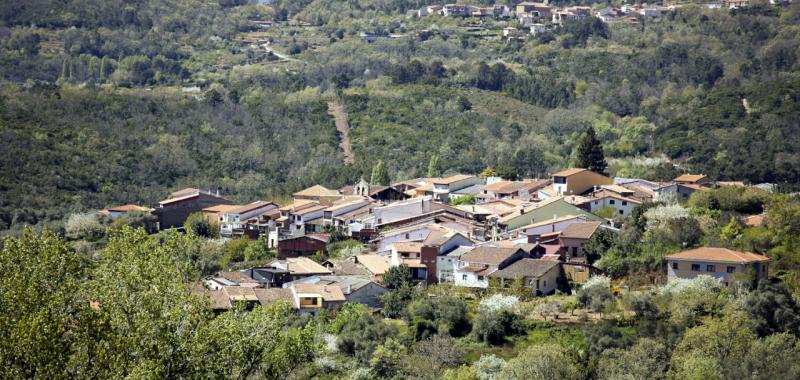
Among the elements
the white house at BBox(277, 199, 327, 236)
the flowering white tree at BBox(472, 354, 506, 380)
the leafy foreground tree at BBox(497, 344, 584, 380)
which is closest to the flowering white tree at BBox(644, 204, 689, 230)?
the flowering white tree at BBox(472, 354, 506, 380)

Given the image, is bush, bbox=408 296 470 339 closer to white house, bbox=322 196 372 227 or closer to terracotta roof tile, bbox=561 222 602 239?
terracotta roof tile, bbox=561 222 602 239

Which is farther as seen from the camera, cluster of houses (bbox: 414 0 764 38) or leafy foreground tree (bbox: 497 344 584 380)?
cluster of houses (bbox: 414 0 764 38)

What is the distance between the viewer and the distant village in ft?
132

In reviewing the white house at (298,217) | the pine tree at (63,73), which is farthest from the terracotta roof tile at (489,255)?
the pine tree at (63,73)

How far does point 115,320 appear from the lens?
1978 centimetres

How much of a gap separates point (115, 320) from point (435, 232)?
26430mm

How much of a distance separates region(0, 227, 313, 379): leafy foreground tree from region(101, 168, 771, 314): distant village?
13843mm

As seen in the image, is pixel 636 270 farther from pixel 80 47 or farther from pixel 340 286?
pixel 80 47

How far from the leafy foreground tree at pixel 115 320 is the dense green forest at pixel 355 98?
3544 centimetres

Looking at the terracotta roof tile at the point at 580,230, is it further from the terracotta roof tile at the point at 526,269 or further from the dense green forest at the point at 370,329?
the terracotta roof tile at the point at 526,269

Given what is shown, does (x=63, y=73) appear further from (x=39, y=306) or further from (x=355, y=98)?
(x=39, y=306)

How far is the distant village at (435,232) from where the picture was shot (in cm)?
4022

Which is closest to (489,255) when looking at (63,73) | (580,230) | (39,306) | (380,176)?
(580,230)

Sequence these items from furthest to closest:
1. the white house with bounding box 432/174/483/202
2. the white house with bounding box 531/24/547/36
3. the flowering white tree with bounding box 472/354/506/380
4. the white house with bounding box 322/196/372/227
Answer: the white house with bounding box 531/24/547/36
the white house with bounding box 432/174/483/202
the white house with bounding box 322/196/372/227
the flowering white tree with bounding box 472/354/506/380
